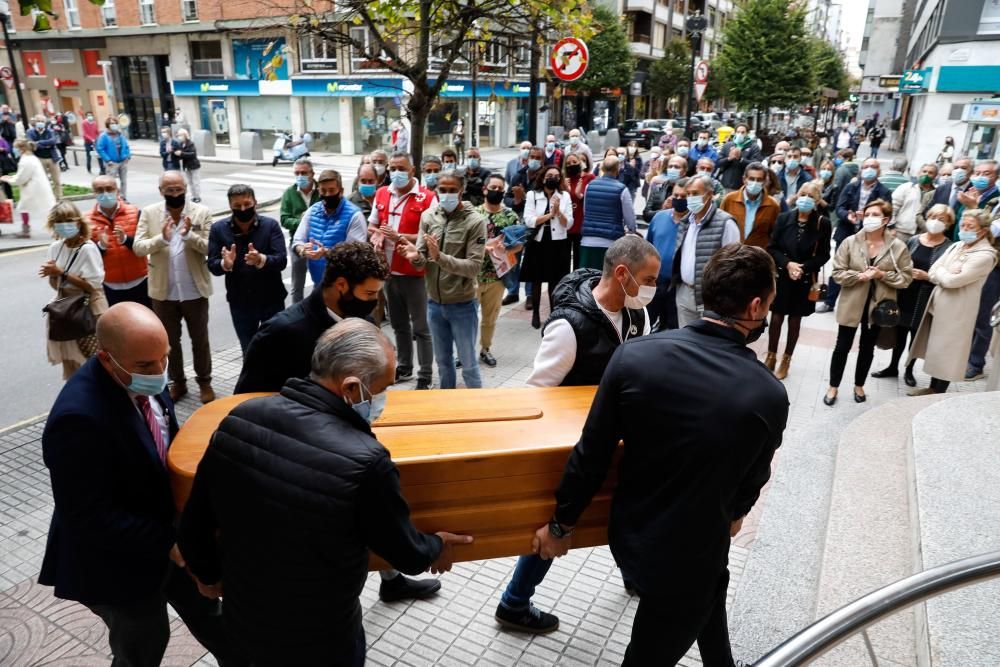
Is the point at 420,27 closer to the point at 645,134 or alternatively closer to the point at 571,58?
the point at 571,58

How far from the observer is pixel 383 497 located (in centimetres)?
207

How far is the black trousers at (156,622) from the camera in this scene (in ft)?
8.75

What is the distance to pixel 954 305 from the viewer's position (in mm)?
6324

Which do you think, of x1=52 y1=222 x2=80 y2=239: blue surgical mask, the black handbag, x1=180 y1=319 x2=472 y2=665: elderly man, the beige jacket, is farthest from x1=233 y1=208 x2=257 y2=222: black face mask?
x1=180 y1=319 x2=472 y2=665: elderly man

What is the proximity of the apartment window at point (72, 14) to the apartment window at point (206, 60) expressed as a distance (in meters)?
8.36

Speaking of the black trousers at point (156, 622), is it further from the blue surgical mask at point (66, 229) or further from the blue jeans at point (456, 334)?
the blue surgical mask at point (66, 229)

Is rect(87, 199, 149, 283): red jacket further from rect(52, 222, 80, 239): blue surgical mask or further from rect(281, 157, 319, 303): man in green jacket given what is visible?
rect(281, 157, 319, 303): man in green jacket

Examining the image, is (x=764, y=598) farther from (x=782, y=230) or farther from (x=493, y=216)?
(x=493, y=216)

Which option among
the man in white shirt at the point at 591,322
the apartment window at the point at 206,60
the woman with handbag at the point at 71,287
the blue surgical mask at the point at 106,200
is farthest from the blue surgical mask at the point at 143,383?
the apartment window at the point at 206,60

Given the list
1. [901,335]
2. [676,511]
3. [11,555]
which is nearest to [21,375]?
[11,555]

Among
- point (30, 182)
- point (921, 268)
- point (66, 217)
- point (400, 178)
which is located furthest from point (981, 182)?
point (30, 182)

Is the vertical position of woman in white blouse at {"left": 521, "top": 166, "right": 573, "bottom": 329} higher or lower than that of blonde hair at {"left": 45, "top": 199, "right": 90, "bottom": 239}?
lower

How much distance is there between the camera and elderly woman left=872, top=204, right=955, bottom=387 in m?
6.62

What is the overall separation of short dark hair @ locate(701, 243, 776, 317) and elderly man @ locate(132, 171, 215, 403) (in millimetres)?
4949
